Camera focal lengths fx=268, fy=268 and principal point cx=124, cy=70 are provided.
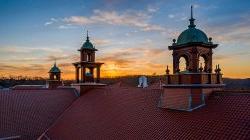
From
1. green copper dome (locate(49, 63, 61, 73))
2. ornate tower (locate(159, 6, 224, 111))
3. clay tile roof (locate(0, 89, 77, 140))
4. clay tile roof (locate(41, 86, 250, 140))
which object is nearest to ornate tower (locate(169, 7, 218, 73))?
ornate tower (locate(159, 6, 224, 111))

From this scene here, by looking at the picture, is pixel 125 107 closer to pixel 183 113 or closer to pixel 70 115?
pixel 183 113

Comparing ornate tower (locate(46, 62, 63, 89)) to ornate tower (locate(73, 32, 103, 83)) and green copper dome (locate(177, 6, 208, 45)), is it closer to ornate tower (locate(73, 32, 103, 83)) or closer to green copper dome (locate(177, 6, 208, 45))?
ornate tower (locate(73, 32, 103, 83))

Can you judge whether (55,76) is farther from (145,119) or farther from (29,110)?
(145,119)

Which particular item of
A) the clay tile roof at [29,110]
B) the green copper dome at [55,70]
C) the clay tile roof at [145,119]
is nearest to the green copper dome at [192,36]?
the clay tile roof at [145,119]

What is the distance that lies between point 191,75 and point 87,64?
53.7 ft

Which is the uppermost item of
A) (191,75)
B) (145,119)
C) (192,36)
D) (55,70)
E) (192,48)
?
(192,36)

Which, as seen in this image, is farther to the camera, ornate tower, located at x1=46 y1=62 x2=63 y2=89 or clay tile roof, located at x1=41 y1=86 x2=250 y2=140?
ornate tower, located at x1=46 y1=62 x2=63 y2=89

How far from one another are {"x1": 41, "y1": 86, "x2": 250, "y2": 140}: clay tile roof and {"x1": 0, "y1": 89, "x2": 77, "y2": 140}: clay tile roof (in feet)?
5.21

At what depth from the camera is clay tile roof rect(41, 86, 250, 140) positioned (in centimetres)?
1250

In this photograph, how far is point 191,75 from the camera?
52.7 feet

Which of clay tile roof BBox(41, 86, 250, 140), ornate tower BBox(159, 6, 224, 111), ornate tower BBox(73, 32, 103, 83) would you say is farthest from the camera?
ornate tower BBox(73, 32, 103, 83)

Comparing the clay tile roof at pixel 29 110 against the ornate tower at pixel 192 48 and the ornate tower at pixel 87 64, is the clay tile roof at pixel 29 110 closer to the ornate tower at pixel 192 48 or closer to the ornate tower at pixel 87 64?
the ornate tower at pixel 87 64

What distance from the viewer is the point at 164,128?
47.3ft

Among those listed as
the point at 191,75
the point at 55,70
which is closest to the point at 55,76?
Result: the point at 55,70
